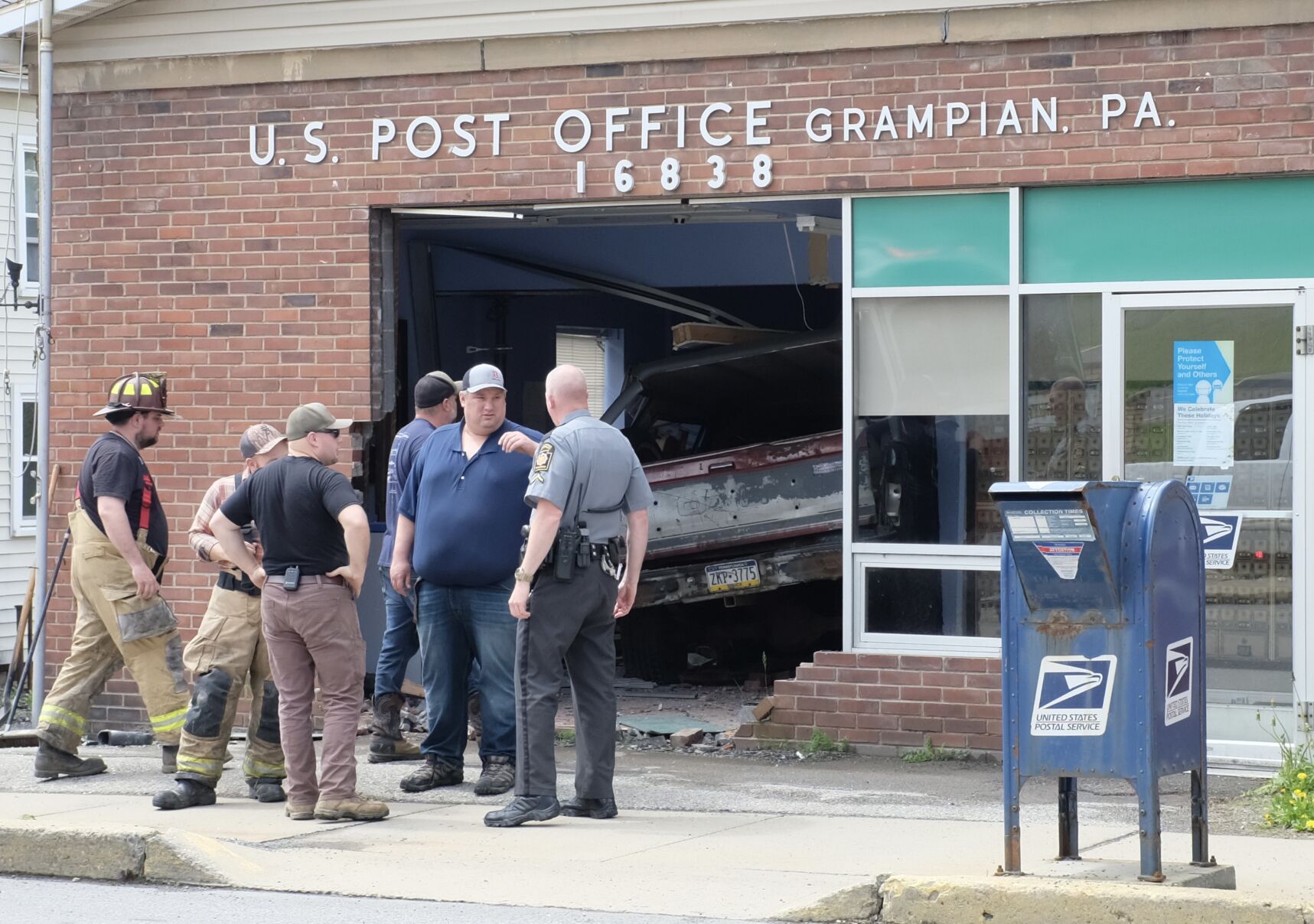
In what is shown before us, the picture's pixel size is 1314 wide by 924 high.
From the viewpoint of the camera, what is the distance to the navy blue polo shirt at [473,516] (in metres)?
7.75

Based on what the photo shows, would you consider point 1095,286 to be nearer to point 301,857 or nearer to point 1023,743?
point 1023,743

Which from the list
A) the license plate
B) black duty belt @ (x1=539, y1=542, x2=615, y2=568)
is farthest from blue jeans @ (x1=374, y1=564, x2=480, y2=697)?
the license plate

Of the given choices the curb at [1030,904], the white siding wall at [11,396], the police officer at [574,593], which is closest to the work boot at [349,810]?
the police officer at [574,593]

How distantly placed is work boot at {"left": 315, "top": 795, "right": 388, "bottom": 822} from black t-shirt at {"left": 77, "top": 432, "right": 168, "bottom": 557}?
192cm

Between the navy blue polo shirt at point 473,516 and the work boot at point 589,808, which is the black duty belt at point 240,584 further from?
the work boot at point 589,808

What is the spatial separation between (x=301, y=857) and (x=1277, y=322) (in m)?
5.18

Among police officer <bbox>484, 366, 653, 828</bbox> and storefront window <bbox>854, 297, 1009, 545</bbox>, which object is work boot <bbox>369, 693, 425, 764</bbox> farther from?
storefront window <bbox>854, 297, 1009, 545</bbox>

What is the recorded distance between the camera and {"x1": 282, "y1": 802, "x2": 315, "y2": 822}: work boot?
7.41 m

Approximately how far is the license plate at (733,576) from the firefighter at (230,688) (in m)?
3.55

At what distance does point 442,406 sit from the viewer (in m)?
8.94

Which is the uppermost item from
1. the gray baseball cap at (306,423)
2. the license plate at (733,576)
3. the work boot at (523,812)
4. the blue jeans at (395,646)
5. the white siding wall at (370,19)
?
the white siding wall at (370,19)

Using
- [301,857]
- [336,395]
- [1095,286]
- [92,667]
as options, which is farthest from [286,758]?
[1095,286]

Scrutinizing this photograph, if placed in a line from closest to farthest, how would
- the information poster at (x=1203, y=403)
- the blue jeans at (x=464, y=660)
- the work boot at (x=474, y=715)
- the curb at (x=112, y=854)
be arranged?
the curb at (x=112, y=854) → the blue jeans at (x=464, y=660) → the information poster at (x=1203, y=403) → the work boot at (x=474, y=715)

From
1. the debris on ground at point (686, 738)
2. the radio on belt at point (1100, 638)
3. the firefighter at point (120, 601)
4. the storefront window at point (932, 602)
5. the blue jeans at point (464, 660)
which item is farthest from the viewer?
the debris on ground at point (686, 738)
